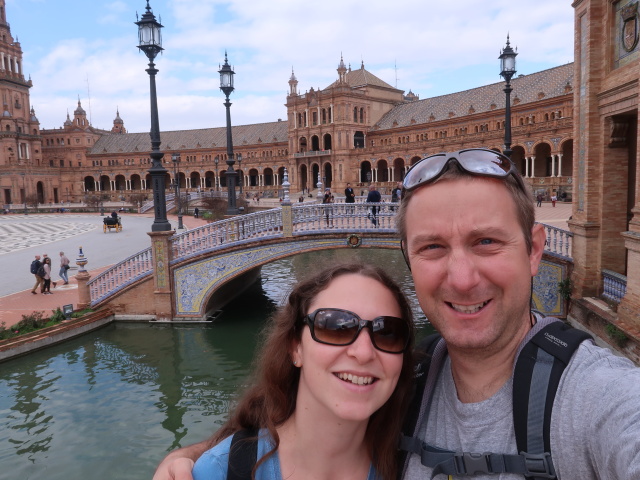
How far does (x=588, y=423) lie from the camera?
1.42m

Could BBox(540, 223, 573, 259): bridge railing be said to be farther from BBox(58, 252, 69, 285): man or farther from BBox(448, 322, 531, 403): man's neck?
BBox(58, 252, 69, 285): man

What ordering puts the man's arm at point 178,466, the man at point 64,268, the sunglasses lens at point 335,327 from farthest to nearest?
the man at point 64,268 → the man's arm at point 178,466 → the sunglasses lens at point 335,327

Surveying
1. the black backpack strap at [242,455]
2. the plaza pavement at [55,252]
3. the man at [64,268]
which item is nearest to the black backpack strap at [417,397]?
the black backpack strap at [242,455]

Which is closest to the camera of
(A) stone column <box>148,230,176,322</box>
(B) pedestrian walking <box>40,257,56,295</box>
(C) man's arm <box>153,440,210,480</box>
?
(C) man's arm <box>153,440,210,480</box>

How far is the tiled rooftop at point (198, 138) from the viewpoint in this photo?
78938 mm

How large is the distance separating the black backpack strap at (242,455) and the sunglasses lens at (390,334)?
27.3 inches

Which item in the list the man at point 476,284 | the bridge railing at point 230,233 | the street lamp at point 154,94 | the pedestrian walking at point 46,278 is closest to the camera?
the man at point 476,284

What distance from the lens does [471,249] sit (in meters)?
1.68

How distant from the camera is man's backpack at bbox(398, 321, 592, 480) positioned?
4.85 ft

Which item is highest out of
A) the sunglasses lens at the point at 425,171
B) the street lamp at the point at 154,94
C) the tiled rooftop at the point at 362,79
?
the tiled rooftop at the point at 362,79

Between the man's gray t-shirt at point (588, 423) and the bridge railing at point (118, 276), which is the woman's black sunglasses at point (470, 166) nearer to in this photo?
the man's gray t-shirt at point (588, 423)

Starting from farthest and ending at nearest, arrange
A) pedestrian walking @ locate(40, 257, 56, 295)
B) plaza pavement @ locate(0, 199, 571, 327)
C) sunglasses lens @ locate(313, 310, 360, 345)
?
1. pedestrian walking @ locate(40, 257, 56, 295)
2. plaza pavement @ locate(0, 199, 571, 327)
3. sunglasses lens @ locate(313, 310, 360, 345)

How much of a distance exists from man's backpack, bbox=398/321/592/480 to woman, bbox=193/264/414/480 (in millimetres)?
311

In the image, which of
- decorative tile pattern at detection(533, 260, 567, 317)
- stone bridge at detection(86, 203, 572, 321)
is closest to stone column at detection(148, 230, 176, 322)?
stone bridge at detection(86, 203, 572, 321)
